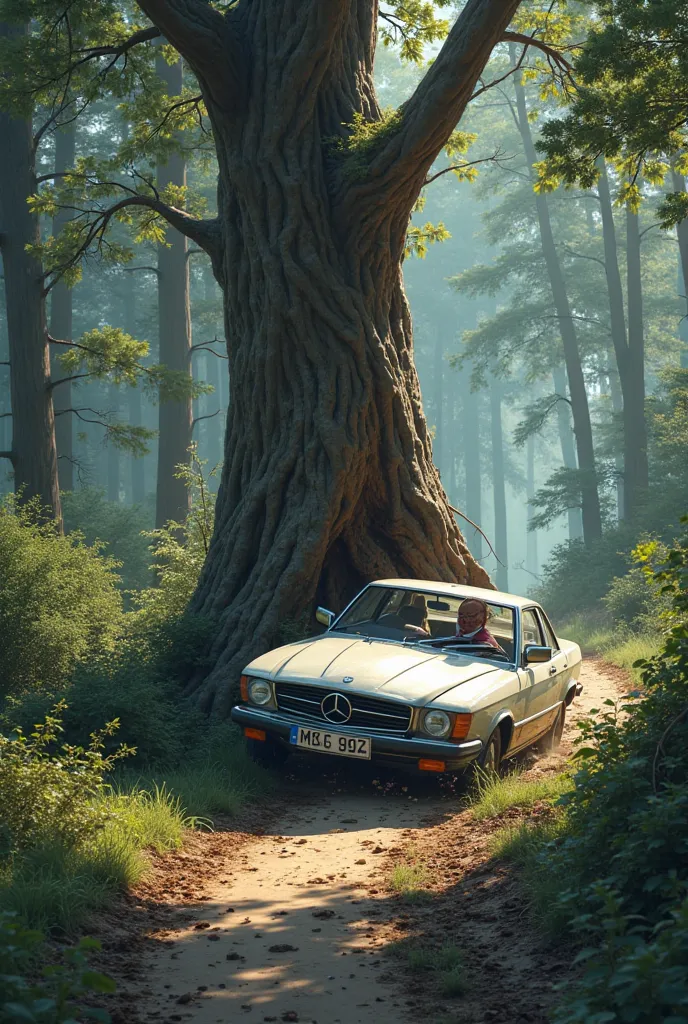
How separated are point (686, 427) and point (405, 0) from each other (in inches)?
544

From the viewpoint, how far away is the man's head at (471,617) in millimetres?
9023

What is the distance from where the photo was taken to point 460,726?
7527 mm

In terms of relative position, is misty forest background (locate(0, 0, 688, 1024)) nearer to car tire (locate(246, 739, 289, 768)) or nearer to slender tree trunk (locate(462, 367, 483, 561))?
car tire (locate(246, 739, 289, 768))

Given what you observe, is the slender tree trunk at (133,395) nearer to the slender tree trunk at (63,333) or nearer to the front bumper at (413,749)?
the slender tree trunk at (63,333)

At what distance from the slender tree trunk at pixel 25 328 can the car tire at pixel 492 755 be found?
10.7 meters

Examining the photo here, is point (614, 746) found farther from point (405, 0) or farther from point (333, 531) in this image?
point (405, 0)

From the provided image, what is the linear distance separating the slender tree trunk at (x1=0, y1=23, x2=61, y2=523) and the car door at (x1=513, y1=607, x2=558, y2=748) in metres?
9.82

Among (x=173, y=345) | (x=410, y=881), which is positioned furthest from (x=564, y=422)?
(x=410, y=881)

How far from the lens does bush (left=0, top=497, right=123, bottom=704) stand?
1251cm

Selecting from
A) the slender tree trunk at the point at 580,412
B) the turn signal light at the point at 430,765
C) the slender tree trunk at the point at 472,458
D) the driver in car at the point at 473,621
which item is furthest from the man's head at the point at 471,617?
the slender tree trunk at the point at 472,458


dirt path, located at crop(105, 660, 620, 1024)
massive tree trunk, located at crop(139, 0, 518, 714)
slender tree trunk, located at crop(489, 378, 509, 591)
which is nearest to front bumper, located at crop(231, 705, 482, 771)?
dirt path, located at crop(105, 660, 620, 1024)

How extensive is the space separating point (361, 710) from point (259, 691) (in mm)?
902

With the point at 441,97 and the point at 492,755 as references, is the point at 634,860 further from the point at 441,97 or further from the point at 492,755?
the point at 441,97

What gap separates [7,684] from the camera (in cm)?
1258
